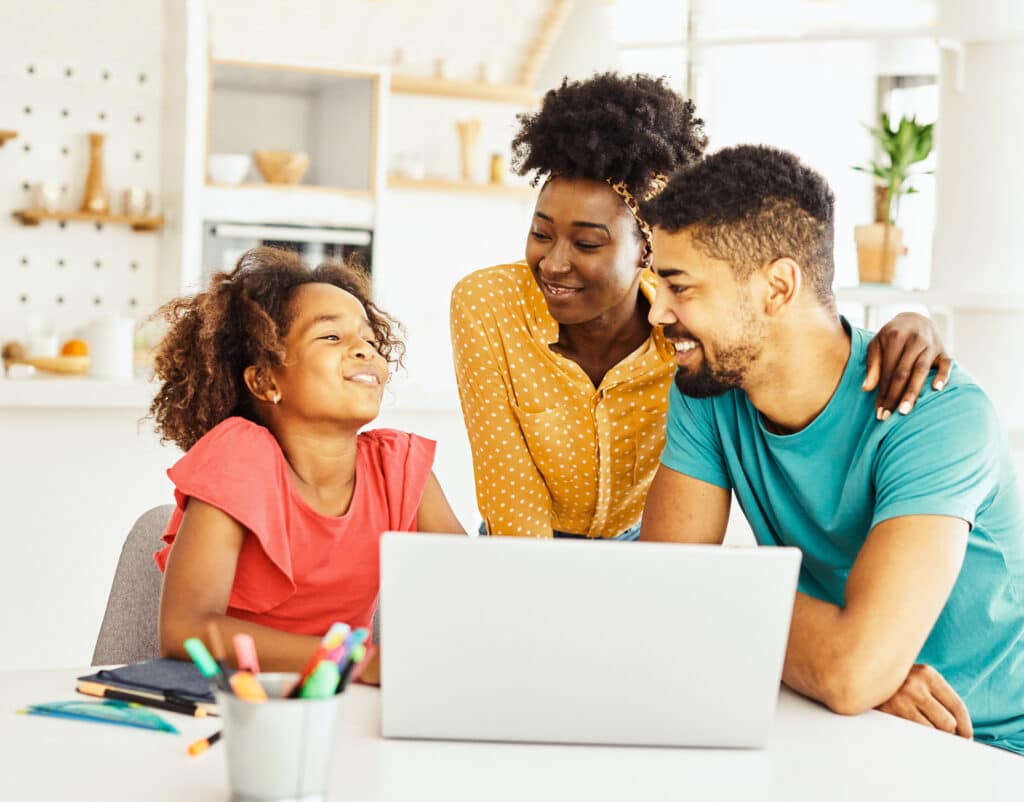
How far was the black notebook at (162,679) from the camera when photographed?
4.06ft

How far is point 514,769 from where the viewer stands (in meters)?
1.09

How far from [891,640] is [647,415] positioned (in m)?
0.77

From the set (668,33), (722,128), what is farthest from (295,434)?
(722,128)

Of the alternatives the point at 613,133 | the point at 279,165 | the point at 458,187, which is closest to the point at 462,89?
the point at 458,187

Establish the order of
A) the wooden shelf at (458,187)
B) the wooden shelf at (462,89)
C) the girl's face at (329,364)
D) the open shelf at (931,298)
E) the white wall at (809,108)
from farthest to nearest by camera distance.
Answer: the wooden shelf at (462,89), the wooden shelf at (458,187), the white wall at (809,108), the open shelf at (931,298), the girl's face at (329,364)

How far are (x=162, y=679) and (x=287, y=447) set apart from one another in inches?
20.6

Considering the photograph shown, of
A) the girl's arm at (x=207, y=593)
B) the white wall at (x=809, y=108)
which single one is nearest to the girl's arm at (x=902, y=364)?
the girl's arm at (x=207, y=593)

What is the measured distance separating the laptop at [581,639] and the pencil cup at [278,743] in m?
0.16

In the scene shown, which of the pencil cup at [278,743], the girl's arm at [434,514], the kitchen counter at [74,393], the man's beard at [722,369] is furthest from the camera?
the kitchen counter at [74,393]

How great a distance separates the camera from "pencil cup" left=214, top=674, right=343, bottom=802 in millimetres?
916

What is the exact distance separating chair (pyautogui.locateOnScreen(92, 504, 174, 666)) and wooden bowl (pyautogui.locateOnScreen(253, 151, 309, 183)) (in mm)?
4359

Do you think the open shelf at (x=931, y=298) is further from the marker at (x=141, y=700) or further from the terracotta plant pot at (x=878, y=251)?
the marker at (x=141, y=700)

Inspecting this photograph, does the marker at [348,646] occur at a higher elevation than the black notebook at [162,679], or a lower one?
higher

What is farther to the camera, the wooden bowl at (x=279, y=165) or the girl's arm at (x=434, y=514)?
the wooden bowl at (x=279, y=165)
